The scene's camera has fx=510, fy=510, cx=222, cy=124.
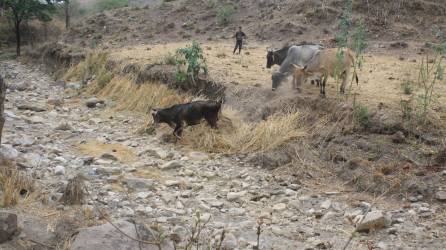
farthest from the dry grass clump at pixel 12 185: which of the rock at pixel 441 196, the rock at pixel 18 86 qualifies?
the rock at pixel 18 86

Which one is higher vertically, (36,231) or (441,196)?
(441,196)

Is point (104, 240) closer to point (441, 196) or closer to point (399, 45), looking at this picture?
point (441, 196)

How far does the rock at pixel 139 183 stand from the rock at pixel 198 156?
1.46 meters

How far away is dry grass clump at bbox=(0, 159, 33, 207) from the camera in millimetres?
6883

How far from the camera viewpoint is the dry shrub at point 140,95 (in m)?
13.4

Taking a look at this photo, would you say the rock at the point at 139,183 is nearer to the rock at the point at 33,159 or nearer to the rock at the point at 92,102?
the rock at the point at 33,159

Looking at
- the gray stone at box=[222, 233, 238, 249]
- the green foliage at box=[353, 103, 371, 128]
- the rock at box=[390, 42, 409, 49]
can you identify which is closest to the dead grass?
the gray stone at box=[222, 233, 238, 249]

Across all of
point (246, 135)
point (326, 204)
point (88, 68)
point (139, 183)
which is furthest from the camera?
point (88, 68)

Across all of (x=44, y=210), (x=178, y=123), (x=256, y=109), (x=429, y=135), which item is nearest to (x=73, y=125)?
(x=178, y=123)

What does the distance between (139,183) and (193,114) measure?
8.39 feet

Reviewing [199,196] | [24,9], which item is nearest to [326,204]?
[199,196]

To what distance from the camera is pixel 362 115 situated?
9648 mm

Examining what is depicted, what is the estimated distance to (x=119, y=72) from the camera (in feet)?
55.5

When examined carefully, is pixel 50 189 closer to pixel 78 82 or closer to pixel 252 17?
pixel 78 82
